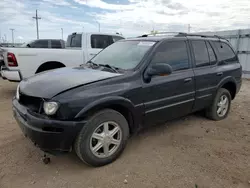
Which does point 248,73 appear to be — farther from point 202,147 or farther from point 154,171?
point 154,171

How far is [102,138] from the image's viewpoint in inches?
110

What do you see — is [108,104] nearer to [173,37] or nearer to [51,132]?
[51,132]

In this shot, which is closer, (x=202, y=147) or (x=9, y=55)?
(x=202, y=147)

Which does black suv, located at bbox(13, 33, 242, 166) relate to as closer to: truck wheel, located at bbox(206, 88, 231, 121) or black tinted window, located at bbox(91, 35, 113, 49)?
truck wheel, located at bbox(206, 88, 231, 121)

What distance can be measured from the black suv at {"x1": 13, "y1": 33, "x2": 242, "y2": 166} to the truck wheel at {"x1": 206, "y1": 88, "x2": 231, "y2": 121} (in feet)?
0.20

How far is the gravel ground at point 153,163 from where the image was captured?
2.60 meters

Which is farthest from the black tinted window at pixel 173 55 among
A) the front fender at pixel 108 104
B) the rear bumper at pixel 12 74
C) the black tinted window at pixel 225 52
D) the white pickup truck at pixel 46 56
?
the rear bumper at pixel 12 74

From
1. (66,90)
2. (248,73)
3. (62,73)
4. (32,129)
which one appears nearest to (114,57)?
(62,73)

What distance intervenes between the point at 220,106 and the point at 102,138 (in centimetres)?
291

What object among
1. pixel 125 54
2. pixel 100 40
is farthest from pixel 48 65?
pixel 125 54

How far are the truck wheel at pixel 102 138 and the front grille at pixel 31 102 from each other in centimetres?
59

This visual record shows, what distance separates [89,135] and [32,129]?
650mm

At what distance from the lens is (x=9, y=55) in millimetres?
5738

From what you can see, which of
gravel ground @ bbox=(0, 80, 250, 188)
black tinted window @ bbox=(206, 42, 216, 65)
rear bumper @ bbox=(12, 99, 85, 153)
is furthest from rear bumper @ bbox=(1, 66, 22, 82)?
black tinted window @ bbox=(206, 42, 216, 65)
